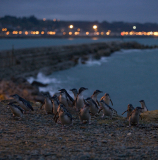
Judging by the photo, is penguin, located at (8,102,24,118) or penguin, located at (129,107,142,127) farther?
penguin, located at (8,102,24,118)

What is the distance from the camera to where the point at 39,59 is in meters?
35.0

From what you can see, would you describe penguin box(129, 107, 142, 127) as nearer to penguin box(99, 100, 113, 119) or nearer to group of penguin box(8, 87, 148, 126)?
group of penguin box(8, 87, 148, 126)

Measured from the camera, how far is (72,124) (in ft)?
24.1

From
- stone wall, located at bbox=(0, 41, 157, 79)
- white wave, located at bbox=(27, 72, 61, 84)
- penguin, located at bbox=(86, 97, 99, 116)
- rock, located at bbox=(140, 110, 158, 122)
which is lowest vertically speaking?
white wave, located at bbox=(27, 72, 61, 84)

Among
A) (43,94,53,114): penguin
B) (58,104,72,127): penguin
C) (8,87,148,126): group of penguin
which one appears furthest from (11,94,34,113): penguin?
(58,104,72,127): penguin

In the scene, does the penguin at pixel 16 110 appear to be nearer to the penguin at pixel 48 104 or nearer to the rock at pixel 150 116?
the penguin at pixel 48 104

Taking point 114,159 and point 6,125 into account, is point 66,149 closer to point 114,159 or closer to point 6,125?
point 114,159

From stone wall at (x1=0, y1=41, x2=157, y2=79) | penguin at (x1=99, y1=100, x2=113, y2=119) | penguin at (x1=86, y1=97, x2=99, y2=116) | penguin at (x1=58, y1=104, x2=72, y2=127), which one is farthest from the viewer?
stone wall at (x1=0, y1=41, x2=157, y2=79)

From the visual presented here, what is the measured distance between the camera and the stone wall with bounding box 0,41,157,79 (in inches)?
1070

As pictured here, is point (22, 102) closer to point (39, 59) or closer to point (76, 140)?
point (76, 140)

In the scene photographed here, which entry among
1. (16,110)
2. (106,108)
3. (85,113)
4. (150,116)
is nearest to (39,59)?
(16,110)

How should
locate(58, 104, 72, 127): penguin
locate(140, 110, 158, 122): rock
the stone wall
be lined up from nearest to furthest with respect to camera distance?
locate(58, 104, 72, 127): penguin, locate(140, 110, 158, 122): rock, the stone wall

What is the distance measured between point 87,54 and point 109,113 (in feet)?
141

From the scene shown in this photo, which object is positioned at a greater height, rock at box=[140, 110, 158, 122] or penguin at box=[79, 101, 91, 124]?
penguin at box=[79, 101, 91, 124]
